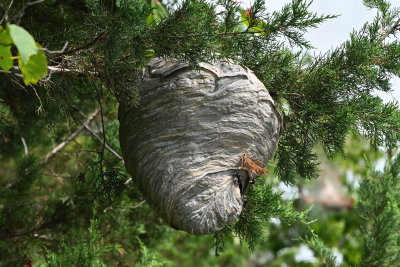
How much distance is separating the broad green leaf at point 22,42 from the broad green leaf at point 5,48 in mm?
132

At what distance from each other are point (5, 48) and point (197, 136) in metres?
1.11

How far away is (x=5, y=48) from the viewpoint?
50.4 inches

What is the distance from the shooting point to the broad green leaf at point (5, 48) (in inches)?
49.6

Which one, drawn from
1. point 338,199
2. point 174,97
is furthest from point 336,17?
point 338,199

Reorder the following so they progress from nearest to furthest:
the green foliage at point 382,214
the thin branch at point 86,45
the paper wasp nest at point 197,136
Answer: the thin branch at point 86,45 → the paper wasp nest at point 197,136 → the green foliage at point 382,214

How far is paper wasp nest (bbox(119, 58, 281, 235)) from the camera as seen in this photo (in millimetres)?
2162

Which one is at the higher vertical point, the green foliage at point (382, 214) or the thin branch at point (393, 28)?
the thin branch at point (393, 28)

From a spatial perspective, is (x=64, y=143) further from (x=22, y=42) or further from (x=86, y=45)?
(x=22, y=42)

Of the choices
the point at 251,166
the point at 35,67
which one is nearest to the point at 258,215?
the point at 251,166

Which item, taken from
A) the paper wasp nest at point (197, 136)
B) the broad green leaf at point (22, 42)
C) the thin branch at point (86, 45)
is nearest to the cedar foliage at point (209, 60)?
the thin branch at point (86, 45)

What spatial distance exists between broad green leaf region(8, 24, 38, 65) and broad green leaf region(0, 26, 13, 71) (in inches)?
5.2

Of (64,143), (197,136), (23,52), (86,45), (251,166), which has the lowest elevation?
(251,166)

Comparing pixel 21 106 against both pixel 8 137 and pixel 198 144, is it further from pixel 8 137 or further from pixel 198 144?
pixel 198 144

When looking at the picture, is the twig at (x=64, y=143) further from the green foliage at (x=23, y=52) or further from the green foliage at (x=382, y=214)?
the green foliage at (x=23, y=52)
